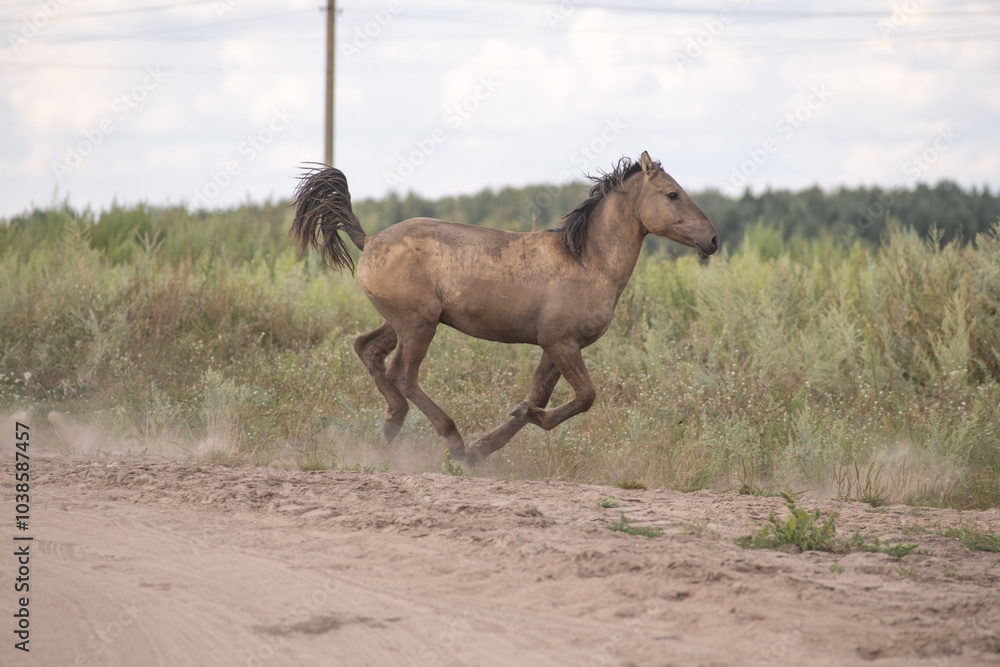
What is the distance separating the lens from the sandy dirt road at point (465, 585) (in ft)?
11.5

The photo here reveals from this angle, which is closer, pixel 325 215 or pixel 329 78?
pixel 325 215

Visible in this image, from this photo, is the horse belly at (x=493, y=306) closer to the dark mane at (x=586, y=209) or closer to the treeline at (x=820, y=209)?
the dark mane at (x=586, y=209)

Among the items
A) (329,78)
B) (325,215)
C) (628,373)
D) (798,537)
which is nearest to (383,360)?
(325,215)

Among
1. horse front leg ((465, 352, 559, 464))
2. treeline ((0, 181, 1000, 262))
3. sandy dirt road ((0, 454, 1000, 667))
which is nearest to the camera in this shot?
sandy dirt road ((0, 454, 1000, 667))

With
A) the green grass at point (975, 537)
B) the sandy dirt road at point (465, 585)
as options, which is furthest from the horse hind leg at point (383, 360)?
the green grass at point (975, 537)

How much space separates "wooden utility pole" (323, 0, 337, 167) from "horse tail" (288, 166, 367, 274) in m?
10.9

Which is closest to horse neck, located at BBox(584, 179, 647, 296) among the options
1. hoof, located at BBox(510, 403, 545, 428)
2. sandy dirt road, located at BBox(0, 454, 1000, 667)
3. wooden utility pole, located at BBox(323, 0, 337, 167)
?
hoof, located at BBox(510, 403, 545, 428)

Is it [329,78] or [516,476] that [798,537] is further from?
[329,78]

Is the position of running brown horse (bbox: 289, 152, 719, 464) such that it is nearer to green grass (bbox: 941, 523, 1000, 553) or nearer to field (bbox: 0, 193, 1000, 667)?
field (bbox: 0, 193, 1000, 667)

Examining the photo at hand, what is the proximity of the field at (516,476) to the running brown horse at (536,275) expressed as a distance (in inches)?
34.3

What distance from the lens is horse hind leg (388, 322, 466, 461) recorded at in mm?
7434

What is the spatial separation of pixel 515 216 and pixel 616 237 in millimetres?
27764

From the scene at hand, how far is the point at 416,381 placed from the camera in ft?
25.0

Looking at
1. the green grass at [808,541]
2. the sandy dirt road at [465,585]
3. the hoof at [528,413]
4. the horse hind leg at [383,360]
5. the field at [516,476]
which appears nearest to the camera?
the sandy dirt road at [465,585]
